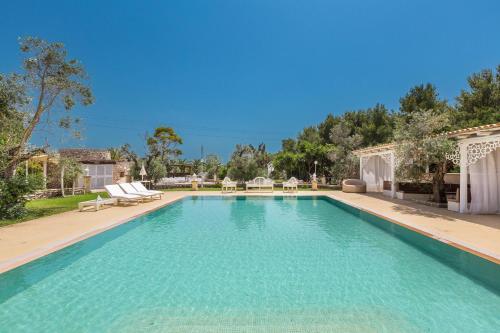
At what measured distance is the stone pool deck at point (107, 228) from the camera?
5.14m

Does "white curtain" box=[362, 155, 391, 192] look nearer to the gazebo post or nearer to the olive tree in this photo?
the gazebo post

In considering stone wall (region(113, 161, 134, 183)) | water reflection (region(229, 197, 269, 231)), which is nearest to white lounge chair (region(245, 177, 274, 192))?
water reflection (region(229, 197, 269, 231))

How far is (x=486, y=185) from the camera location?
9.09m

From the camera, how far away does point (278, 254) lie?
19.1 feet

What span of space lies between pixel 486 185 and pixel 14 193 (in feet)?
47.3

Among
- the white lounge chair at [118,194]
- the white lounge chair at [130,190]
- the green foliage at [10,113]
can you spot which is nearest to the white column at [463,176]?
the white lounge chair at [118,194]

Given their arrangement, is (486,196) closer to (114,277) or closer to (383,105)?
(114,277)

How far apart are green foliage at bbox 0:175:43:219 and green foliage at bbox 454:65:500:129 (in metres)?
24.3

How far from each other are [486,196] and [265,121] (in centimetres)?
7195

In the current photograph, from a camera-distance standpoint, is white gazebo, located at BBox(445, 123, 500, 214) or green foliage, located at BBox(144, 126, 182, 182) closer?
white gazebo, located at BBox(445, 123, 500, 214)

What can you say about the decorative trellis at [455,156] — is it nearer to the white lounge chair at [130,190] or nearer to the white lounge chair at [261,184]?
the white lounge chair at [261,184]

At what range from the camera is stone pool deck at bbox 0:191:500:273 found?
5.14 meters

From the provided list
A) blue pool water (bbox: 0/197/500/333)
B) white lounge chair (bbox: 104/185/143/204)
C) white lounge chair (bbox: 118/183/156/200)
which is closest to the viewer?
blue pool water (bbox: 0/197/500/333)

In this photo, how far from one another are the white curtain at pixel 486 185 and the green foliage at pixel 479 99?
42.4ft
